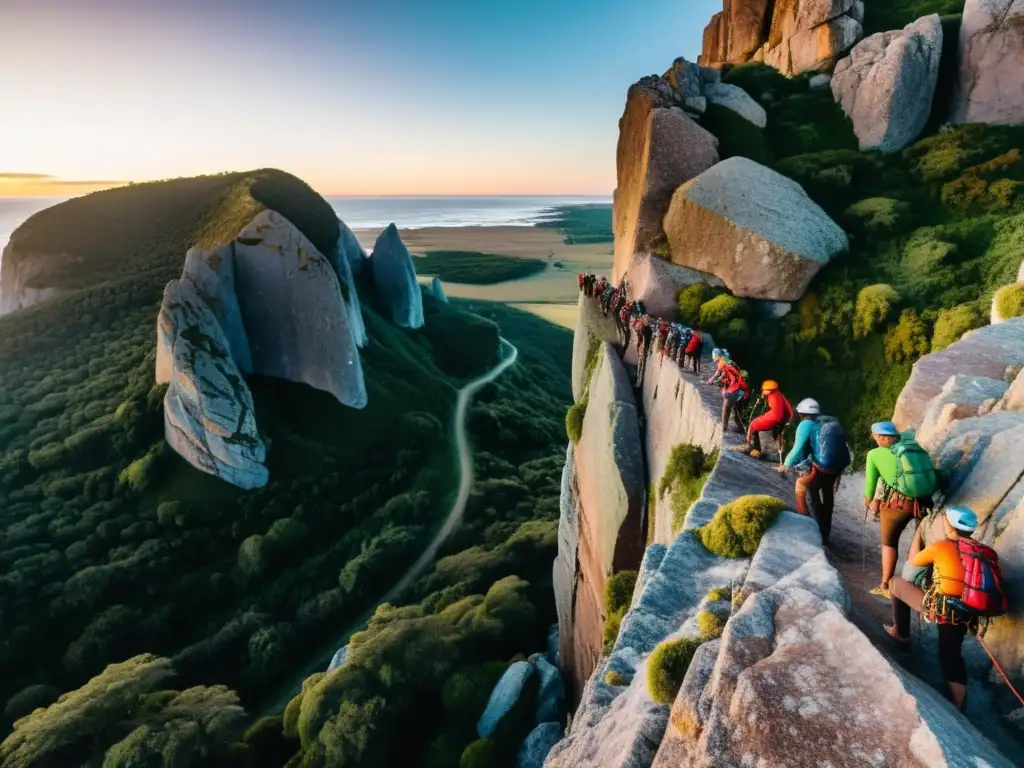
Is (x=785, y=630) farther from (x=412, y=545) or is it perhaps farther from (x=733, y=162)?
(x=412, y=545)

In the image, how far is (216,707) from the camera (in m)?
32.0

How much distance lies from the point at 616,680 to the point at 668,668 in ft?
7.78

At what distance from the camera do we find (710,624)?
9406mm

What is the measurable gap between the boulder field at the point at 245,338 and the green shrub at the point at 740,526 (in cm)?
6072

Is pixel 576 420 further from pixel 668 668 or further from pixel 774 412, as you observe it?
pixel 668 668

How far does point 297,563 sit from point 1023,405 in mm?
59163

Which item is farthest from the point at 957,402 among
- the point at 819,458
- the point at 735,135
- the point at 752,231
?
the point at 735,135

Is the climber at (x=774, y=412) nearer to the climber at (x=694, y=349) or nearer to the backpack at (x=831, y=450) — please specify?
the backpack at (x=831, y=450)

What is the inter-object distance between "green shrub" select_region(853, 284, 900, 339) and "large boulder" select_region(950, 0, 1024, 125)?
19.1 m

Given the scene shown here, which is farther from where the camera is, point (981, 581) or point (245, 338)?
point (245, 338)

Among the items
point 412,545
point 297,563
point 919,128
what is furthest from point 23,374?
point 919,128

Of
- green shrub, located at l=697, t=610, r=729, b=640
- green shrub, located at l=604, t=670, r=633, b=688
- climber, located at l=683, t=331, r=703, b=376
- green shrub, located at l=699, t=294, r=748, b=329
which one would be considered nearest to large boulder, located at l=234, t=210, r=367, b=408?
green shrub, located at l=699, t=294, r=748, b=329

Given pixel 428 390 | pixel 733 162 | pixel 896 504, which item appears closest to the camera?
pixel 896 504

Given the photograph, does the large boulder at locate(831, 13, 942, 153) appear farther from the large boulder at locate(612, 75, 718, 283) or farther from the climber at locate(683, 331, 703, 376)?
the climber at locate(683, 331, 703, 376)
